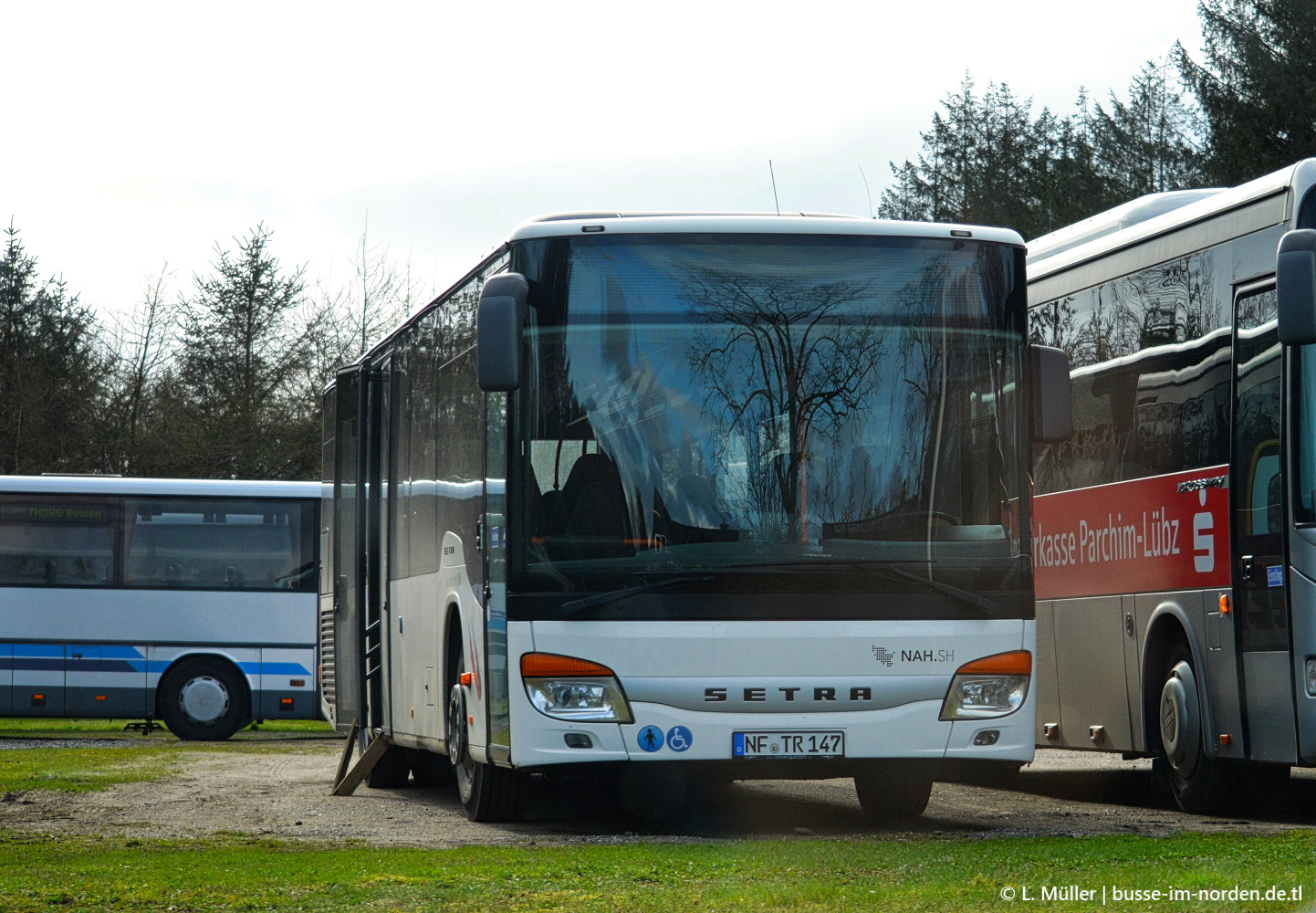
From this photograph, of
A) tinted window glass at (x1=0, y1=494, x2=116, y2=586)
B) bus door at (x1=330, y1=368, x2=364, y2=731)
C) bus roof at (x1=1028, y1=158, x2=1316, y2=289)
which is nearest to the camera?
bus roof at (x1=1028, y1=158, x2=1316, y2=289)

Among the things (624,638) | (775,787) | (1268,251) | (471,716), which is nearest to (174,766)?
(775,787)

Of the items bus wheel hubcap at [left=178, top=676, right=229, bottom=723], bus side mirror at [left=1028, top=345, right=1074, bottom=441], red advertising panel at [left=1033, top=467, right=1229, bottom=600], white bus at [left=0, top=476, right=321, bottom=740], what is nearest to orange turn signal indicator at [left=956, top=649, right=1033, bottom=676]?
bus side mirror at [left=1028, top=345, right=1074, bottom=441]

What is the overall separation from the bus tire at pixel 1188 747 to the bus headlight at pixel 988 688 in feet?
6.63

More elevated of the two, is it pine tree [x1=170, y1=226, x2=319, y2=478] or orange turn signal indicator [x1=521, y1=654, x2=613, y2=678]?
pine tree [x1=170, y1=226, x2=319, y2=478]

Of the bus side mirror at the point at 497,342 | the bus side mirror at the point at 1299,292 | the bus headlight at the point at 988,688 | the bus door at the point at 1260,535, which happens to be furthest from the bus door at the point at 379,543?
the bus side mirror at the point at 1299,292

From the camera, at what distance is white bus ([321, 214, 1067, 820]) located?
10.1m

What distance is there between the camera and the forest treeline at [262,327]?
4197cm

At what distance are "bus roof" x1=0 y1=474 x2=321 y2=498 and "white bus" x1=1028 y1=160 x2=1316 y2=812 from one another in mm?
15450

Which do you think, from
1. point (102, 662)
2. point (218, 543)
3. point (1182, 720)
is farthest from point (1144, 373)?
point (102, 662)

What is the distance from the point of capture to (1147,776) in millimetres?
16828

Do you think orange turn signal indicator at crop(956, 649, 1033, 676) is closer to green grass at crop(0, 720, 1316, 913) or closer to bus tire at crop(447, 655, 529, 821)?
green grass at crop(0, 720, 1316, 913)

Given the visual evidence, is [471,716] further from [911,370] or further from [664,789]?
[911,370]

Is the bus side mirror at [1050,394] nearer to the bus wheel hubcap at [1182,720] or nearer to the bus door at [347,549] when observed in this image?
the bus wheel hubcap at [1182,720]

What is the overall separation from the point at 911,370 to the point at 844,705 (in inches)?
71.9
